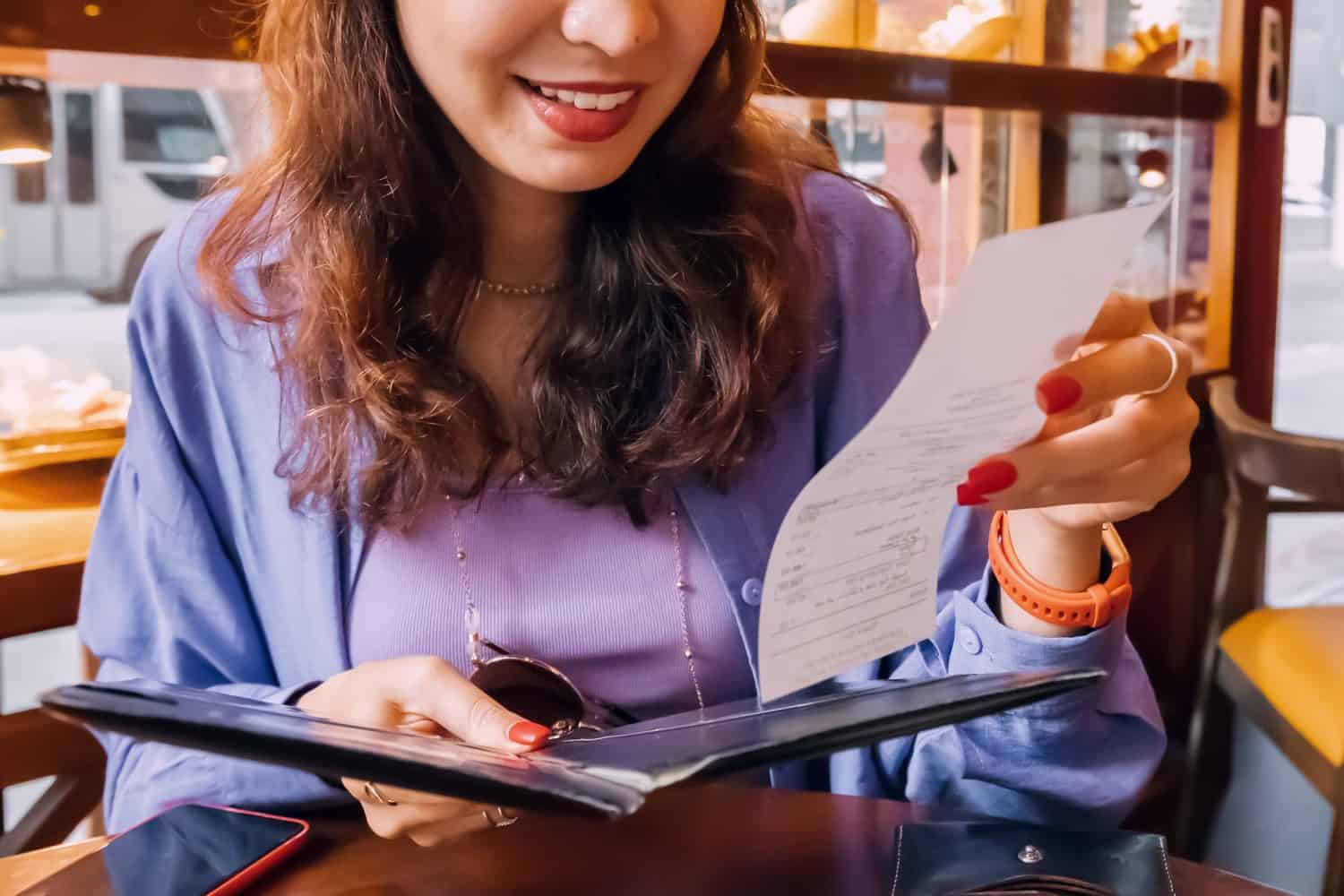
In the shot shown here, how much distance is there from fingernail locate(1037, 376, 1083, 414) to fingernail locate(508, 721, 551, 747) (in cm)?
29

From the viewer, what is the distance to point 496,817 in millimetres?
695

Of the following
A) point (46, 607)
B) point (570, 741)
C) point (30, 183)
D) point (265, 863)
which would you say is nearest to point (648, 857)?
point (570, 741)

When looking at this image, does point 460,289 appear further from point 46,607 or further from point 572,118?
point 46,607

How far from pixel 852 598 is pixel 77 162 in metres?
1.15

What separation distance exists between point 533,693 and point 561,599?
139mm

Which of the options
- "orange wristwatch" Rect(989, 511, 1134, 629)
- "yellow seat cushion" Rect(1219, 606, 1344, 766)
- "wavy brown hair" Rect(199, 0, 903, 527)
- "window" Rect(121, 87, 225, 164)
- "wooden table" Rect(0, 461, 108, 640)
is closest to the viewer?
"orange wristwatch" Rect(989, 511, 1134, 629)

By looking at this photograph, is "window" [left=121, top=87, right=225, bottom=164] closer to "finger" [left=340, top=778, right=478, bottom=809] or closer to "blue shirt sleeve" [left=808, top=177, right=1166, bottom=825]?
"blue shirt sleeve" [left=808, top=177, right=1166, bottom=825]

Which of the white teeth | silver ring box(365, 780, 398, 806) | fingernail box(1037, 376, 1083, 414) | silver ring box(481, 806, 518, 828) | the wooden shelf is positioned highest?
the wooden shelf

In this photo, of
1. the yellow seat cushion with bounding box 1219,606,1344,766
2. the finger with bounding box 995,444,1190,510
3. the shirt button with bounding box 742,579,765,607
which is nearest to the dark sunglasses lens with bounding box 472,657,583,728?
the shirt button with bounding box 742,579,765,607

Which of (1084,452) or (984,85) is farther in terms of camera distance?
(984,85)

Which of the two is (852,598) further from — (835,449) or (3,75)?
(3,75)

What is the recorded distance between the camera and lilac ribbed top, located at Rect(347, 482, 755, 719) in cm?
92

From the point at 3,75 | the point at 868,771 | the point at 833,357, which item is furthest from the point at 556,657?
the point at 3,75

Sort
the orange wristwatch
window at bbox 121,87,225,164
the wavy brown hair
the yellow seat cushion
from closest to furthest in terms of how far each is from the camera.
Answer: the orange wristwatch, the wavy brown hair, window at bbox 121,87,225,164, the yellow seat cushion
